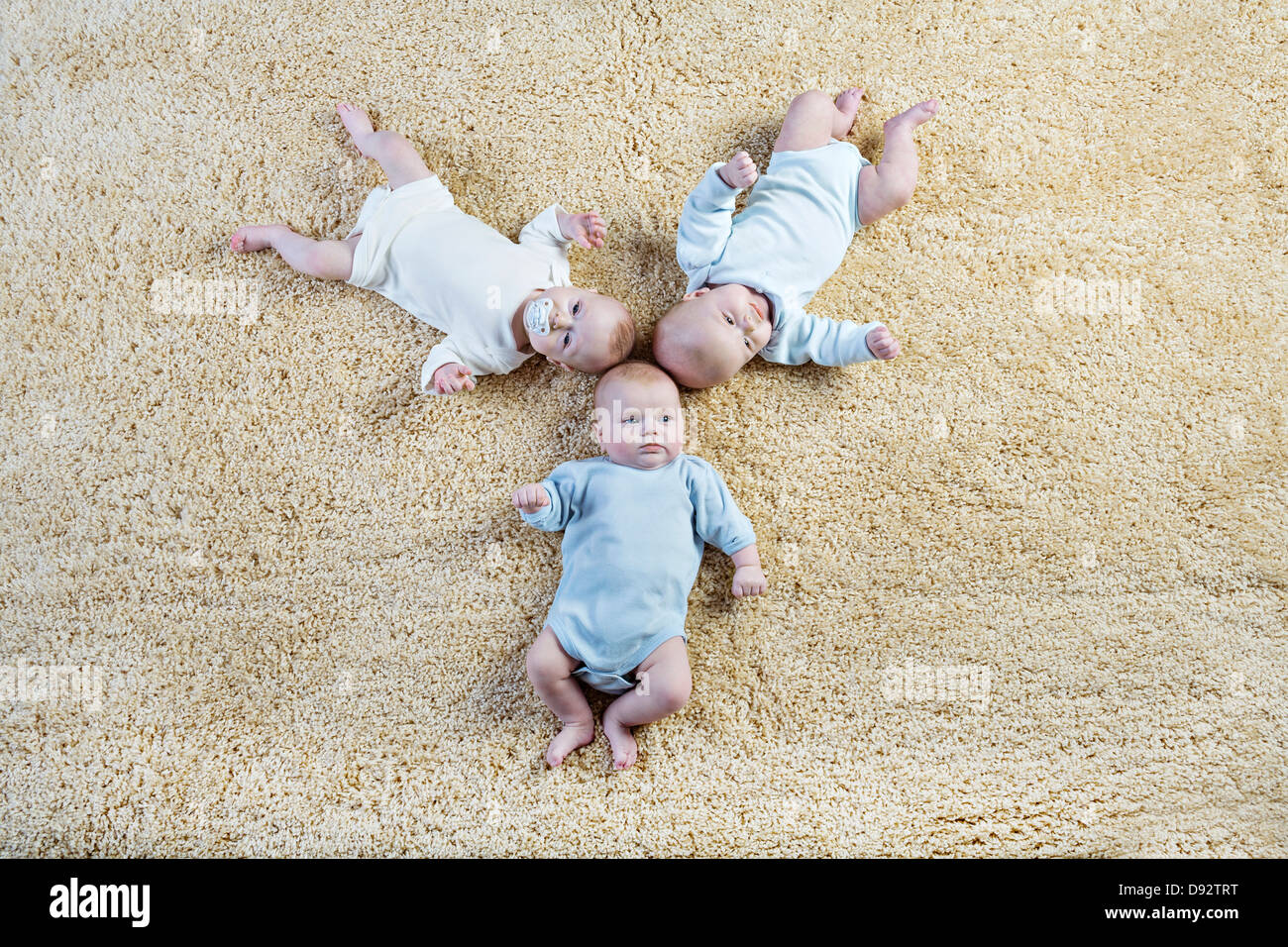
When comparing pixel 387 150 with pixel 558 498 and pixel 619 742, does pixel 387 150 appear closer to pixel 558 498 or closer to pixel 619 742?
pixel 558 498

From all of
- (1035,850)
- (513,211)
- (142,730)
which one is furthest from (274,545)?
(1035,850)

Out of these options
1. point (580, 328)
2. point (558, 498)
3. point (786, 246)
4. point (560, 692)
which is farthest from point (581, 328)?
point (560, 692)

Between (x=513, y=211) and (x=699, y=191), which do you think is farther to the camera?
(x=513, y=211)

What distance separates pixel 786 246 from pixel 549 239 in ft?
1.39

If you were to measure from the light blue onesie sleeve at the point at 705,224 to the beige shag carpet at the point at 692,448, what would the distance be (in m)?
0.09

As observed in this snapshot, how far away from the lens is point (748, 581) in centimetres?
132

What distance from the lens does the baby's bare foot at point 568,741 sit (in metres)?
1.33

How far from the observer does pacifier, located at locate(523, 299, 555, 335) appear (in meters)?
1.30

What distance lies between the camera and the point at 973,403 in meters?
1.43

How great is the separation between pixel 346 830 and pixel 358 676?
25 cm

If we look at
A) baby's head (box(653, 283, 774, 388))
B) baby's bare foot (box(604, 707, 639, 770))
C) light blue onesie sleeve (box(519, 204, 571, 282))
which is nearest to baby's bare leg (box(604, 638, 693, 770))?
baby's bare foot (box(604, 707, 639, 770))

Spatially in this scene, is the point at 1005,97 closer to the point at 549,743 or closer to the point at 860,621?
the point at 860,621

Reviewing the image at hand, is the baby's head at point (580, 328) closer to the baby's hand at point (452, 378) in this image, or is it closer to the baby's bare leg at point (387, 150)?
the baby's hand at point (452, 378)
